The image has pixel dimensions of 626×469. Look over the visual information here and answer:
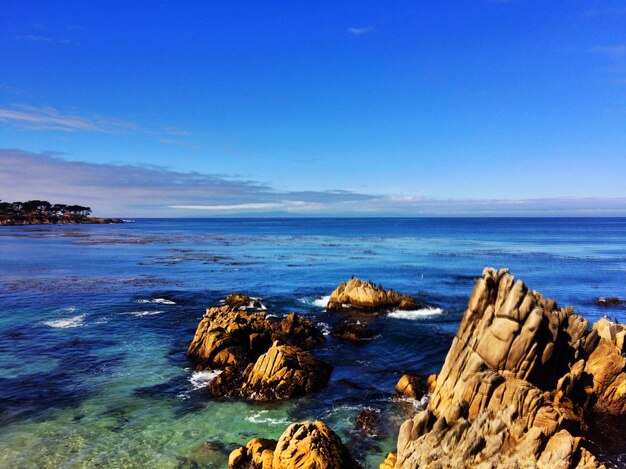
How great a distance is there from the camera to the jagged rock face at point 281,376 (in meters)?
24.5

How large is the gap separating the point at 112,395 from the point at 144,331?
1346 cm

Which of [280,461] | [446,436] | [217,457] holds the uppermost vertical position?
[446,436]

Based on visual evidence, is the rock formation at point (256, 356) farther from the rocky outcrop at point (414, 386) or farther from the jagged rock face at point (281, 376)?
the rocky outcrop at point (414, 386)

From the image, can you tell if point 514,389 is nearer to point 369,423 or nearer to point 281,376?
point 369,423

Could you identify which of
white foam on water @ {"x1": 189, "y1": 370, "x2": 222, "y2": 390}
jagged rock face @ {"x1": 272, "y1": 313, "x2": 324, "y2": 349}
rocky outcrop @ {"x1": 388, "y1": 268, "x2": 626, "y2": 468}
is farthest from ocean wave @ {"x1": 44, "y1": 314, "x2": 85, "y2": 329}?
rocky outcrop @ {"x1": 388, "y1": 268, "x2": 626, "y2": 468}

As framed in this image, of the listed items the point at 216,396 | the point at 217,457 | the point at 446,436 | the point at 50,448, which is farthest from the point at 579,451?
the point at 50,448

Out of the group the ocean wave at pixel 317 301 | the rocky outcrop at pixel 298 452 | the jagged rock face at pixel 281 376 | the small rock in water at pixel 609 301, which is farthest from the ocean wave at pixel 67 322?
the small rock in water at pixel 609 301

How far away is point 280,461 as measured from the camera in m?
16.2

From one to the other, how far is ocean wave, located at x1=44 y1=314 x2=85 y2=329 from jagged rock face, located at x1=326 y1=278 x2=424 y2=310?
25.2m

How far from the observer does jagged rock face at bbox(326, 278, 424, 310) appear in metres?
46.0

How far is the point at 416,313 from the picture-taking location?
44.6 metres

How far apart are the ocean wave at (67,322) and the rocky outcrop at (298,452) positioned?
2895cm

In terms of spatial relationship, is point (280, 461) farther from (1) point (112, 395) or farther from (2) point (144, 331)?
(2) point (144, 331)

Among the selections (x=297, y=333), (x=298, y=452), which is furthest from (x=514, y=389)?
(x=297, y=333)
